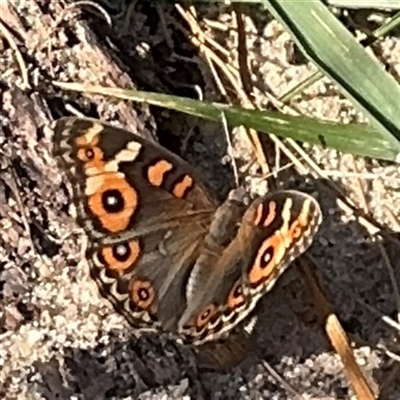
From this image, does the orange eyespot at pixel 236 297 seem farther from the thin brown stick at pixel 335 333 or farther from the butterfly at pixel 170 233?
the thin brown stick at pixel 335 333

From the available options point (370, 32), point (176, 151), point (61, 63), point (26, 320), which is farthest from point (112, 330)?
point (370, 32)

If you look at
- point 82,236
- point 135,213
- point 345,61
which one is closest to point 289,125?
point 345,61

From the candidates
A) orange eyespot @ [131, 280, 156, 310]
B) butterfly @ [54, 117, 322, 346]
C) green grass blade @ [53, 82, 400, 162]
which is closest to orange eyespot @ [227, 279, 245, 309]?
butterfly @ [54, 117, 322, 346]

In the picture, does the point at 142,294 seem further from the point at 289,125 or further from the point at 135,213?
the point at 289,125

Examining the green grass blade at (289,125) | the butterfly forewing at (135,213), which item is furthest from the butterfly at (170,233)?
the green grass blade at (289,125)

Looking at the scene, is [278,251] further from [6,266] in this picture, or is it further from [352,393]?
Answer: [6,266]

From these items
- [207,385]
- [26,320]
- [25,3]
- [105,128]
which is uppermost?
[25,3]


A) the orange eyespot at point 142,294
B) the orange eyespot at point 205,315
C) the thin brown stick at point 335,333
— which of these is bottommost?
the thin brown stick at point 335,333

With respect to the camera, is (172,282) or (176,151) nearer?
(172,282)
